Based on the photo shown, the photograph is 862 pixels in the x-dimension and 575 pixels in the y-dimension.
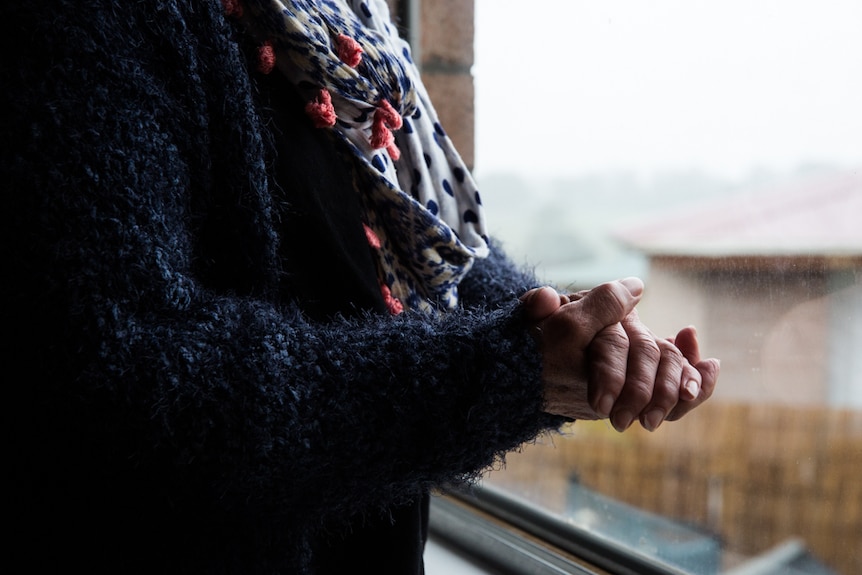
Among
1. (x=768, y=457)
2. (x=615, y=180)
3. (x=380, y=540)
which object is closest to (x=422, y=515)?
(x=380, y=540)

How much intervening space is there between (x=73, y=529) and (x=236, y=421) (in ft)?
0.52

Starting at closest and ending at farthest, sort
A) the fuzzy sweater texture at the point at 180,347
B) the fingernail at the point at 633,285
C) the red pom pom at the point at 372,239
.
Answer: the fuzzy sweater texture at the point at 180,347, the fingernail at the point at 633,285, the red pom pom at the point at 372,239

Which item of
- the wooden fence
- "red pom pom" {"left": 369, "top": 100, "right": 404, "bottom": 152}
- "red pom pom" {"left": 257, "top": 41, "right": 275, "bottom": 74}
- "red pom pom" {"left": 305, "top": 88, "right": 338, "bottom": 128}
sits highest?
"red pom pom" {"left": 257, "top": 41, "right": 275, "bottom": 74}

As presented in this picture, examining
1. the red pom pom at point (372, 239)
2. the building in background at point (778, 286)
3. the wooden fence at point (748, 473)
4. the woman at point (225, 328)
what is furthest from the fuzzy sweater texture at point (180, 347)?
the building in background at point (778, 286)

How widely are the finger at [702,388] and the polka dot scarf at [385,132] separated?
23 centimetres

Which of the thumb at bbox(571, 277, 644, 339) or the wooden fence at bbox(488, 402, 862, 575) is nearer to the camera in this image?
the thumb at bbox(571, 277, 644, 339)

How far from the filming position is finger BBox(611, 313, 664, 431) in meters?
0.45

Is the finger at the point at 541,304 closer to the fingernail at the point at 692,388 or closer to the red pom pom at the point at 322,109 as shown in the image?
the fingernail at the point at 692,388

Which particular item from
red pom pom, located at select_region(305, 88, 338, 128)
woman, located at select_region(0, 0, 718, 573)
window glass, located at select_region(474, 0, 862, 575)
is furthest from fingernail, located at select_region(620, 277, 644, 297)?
red pom pom, located at select_region(305, 88, 338, 128)

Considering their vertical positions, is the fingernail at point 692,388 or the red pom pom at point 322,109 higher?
the red pom pom at point 322,109

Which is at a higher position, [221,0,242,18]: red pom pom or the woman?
[221,0,242,18]: red pom pom

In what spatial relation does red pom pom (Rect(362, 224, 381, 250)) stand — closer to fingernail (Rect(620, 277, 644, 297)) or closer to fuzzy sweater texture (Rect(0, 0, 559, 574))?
fuzzy sweater texture (Rect(0, 0, 559, 574))

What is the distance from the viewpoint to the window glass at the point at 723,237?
0.68 meters

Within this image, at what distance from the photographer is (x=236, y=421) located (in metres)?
0.41
